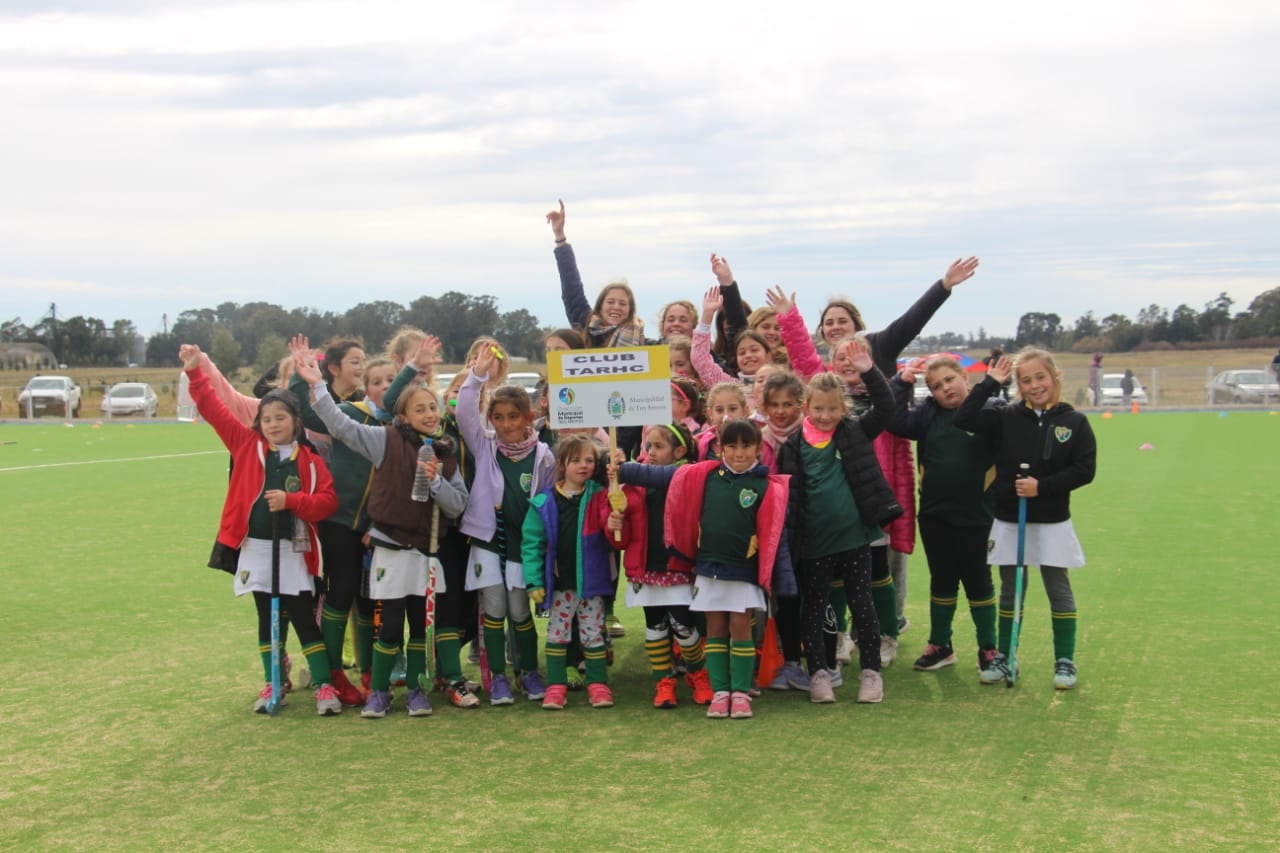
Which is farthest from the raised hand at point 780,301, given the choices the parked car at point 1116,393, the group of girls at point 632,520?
the parked car at point 1116,393

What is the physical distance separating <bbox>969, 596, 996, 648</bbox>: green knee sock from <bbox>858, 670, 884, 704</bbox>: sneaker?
76 cm

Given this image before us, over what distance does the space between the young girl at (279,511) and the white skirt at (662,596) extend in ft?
5.05

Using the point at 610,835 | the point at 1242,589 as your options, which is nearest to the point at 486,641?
the point at 610,835

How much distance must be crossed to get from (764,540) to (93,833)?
3.10 m

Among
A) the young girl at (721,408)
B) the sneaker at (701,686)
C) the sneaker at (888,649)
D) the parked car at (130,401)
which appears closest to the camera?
the sneaker at (701,686)

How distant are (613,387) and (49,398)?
42.0m

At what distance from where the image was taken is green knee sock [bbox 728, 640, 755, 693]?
5.97 meters

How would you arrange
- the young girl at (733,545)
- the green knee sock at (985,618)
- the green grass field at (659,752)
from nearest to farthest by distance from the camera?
the green grass field at (659,752) < the young girl at (733,545) < the green knee sock at (985,618)

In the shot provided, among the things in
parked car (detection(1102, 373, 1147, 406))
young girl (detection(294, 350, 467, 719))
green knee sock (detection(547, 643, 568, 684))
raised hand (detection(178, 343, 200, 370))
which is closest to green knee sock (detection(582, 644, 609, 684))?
green knee sock (detection(547, 643, 568, 684))

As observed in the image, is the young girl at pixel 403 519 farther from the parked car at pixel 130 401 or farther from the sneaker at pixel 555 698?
the parked car at pixel 130 401

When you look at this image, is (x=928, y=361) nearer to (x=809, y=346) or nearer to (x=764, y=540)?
(x=809, y=346)

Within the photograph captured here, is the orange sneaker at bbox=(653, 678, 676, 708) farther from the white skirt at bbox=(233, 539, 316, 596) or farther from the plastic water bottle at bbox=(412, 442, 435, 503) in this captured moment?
the white skirt at bbox=(233, 539, 316, 596)

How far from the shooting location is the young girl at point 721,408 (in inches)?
246

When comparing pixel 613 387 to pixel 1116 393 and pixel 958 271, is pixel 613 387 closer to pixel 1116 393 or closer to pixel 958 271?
pixel 958 271
